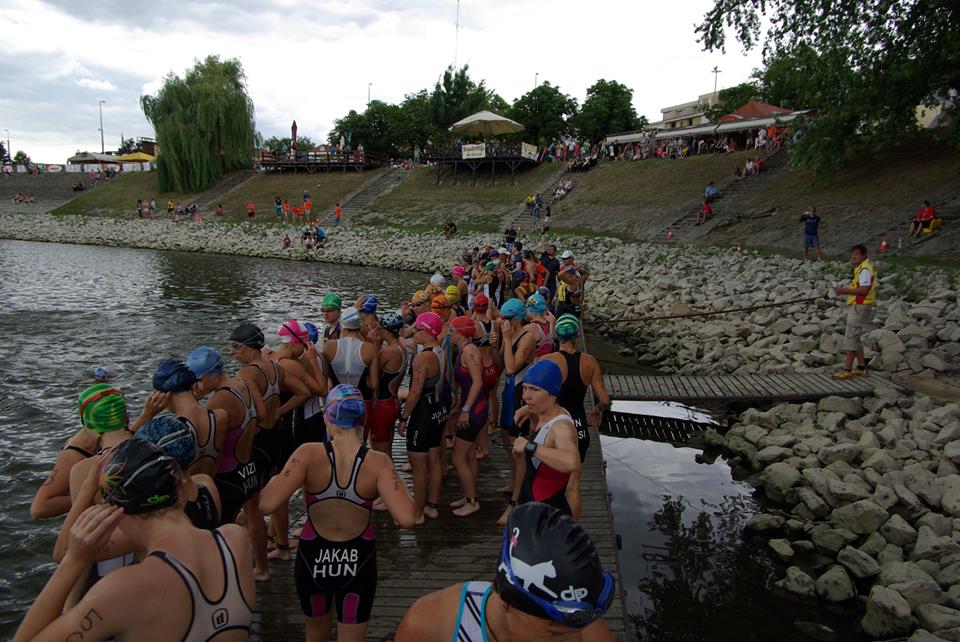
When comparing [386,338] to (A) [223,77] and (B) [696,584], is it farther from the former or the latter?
(A) [223,77]

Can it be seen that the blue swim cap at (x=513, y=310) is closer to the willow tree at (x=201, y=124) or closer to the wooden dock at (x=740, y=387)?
the wooden dock at (x=740, y=387)

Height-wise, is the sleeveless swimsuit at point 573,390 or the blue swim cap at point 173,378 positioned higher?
the blue swim cap at point 173,378

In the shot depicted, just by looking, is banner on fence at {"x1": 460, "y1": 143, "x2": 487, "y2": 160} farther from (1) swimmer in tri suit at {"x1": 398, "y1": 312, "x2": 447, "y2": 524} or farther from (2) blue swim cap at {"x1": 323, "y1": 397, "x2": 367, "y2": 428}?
(2) blue swim cap at {"x1": 323, "y1": 397, "x2": 367, "y2": 428}

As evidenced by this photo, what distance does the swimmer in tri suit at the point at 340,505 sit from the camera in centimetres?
337

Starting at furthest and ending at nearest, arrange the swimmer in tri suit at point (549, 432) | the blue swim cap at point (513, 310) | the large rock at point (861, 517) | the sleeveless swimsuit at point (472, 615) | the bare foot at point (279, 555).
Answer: the large rock at point (861, 517), the blue swim cap at point (513, 310), the bare foot at point (279, 555), the swimmer in tri suit at point (549, 432), the sleeveless swimsuit at point (472, 615)

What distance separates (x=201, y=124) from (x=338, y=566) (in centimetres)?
5246

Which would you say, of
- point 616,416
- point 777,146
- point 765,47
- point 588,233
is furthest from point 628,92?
point 616,416

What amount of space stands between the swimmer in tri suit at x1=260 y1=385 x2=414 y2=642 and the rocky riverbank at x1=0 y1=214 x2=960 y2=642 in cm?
463

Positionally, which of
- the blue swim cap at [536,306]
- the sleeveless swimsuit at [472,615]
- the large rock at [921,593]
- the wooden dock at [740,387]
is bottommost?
the large rock at [921,593]

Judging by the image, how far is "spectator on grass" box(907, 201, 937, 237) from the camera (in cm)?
1881

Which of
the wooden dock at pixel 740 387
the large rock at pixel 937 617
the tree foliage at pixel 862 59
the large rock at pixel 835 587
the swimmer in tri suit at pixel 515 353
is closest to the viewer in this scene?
the large rock at pixel 937 617

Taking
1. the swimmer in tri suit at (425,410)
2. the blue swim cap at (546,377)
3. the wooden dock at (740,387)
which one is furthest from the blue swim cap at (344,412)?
the wooden dock at (740,387)

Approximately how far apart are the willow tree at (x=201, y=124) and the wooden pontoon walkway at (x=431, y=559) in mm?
49193

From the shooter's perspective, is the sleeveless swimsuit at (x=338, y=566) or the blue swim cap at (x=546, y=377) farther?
the blue swim cap at (x=546, y=377)
